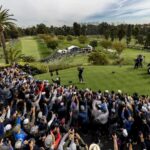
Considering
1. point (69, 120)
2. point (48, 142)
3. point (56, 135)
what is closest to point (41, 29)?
point (69, 120)

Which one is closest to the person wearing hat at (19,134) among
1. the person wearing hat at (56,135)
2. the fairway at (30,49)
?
the person wearing hat at (56,135)

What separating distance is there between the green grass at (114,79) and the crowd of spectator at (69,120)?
1253 centimetres

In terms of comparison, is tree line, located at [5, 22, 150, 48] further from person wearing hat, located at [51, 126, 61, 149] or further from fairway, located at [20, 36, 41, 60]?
person wearing hat, located at [51, 126, 61, 149]

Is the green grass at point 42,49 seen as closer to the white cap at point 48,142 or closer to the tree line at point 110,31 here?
the tree line at point 110,31

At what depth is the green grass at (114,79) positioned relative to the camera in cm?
3322

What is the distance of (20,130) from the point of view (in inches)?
624

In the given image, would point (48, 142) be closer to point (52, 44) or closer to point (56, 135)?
point (56, 135)

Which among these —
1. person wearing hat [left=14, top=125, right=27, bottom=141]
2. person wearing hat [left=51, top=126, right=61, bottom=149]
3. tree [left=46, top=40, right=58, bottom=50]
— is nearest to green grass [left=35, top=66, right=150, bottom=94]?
person wearing hat [left=51, top=126, right=61, bottom=149]

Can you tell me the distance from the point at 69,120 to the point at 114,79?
18608 mm

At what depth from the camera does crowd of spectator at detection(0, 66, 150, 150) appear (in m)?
15.1

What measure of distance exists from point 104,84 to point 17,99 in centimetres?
1502

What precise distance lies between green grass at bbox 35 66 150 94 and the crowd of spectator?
12533 mm

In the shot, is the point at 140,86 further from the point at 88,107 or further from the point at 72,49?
the point at 72,49

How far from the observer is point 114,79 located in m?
36.5
